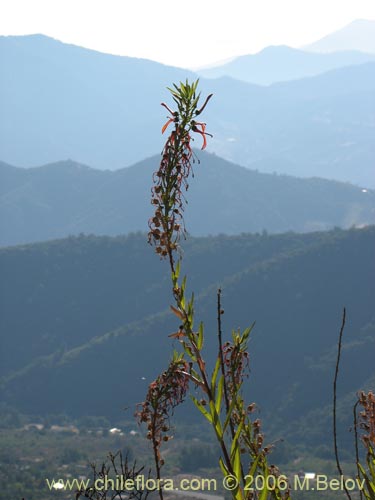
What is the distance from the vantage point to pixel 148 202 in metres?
172

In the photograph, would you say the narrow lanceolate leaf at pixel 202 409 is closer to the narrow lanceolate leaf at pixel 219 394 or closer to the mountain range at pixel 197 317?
the narrow lanceolate leaf at pixel 219 394

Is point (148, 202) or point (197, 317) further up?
point (148, 202)

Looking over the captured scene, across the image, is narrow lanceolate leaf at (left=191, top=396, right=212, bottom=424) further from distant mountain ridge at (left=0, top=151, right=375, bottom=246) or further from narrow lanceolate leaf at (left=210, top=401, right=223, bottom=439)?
distant mountain ridge at (left=0, top=151, right=375, bottom=246)

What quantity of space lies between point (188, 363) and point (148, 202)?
170 m

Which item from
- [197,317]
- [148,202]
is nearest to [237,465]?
[197,317]

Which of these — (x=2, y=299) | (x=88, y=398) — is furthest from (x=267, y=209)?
(x=88, y=398)

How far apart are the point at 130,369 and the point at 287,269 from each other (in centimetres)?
1758

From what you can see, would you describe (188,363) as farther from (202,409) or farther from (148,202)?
(148,202)


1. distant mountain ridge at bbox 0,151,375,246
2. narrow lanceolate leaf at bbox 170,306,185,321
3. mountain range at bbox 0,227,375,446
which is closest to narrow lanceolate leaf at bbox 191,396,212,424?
narrow lanceolate leaf at bbox 170,306,185,321

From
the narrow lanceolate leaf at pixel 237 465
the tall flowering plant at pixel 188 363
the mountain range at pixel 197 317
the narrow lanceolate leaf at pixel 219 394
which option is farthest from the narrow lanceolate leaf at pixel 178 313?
the mountain range at pixel 197 317

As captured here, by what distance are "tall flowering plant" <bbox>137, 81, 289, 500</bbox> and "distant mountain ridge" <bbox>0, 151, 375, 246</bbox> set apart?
524 feet

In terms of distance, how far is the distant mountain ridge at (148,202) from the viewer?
562ft

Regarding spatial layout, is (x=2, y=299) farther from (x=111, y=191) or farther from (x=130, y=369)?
(x=111, y=191)

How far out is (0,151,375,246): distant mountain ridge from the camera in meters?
171
